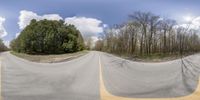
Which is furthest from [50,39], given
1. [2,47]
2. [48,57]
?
[2,47]

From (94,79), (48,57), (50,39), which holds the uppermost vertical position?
(50,39)

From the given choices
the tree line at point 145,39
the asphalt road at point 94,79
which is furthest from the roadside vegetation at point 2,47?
the tree line at point 145,39

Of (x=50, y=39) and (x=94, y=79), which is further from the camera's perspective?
(x=94, y=79)

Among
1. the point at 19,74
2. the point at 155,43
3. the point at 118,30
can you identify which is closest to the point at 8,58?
the point at 19,74

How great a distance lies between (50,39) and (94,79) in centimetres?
44

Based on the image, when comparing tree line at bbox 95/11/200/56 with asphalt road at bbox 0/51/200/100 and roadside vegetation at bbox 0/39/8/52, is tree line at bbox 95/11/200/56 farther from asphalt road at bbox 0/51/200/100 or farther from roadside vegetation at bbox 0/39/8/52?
roadside vegetation at bbox 0/39/8/52

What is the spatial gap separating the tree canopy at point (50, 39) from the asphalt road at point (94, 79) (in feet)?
0.38

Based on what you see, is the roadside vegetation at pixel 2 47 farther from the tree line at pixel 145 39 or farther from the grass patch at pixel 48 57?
the tree line at pixel 145 39

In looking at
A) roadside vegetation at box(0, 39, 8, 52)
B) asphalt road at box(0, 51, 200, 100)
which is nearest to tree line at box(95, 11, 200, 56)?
asphalt road at box(0, 51, 200, 100)

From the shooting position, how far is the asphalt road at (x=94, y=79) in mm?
1857

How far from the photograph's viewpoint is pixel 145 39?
5.75 feet

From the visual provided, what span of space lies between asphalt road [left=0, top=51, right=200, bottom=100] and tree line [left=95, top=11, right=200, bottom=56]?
0.12 m

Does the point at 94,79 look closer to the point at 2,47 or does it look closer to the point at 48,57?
the point at 48,57

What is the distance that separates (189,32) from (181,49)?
0.51 ft
